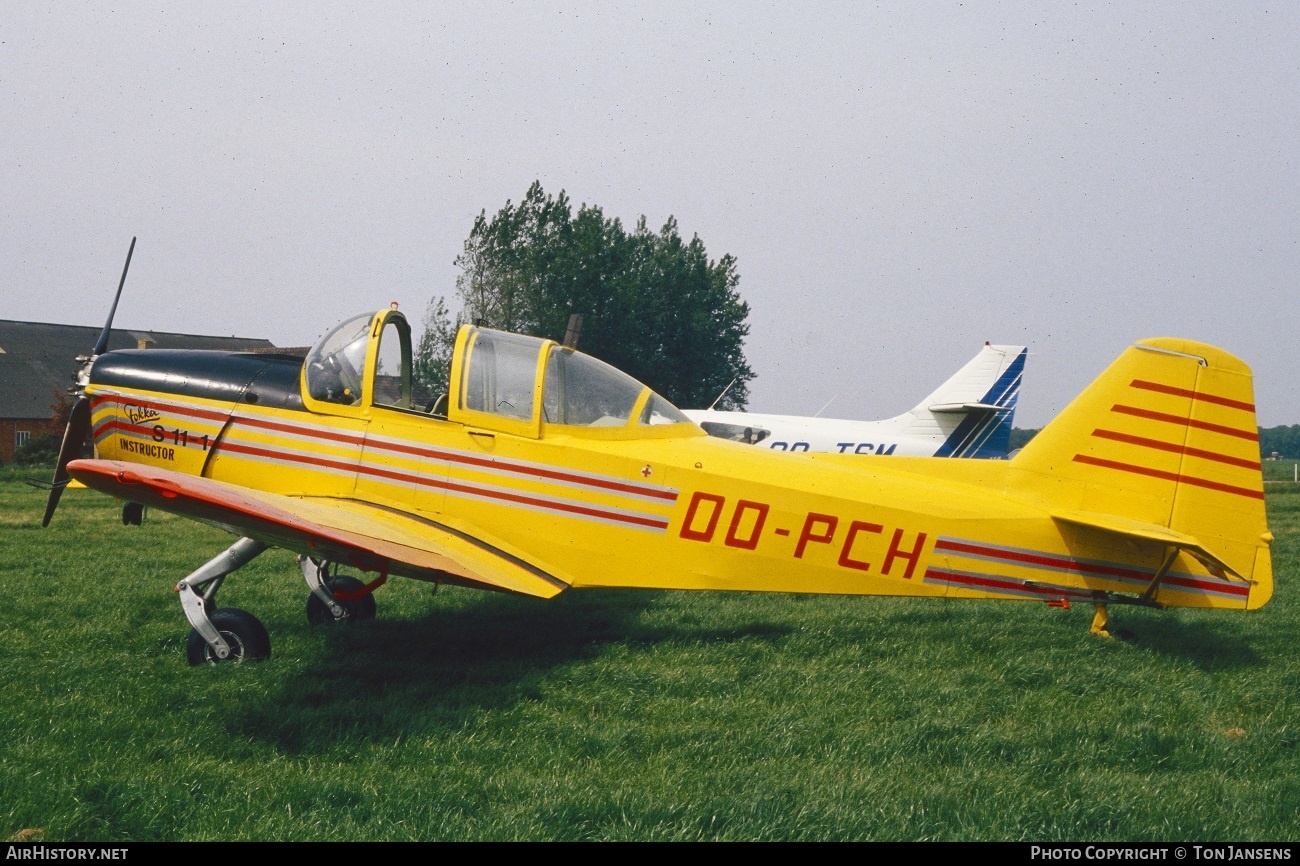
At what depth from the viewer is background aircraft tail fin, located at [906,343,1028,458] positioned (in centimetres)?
2048

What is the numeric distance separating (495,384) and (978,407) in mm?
16338

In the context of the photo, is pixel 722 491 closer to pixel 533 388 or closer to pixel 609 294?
pixel 533 388

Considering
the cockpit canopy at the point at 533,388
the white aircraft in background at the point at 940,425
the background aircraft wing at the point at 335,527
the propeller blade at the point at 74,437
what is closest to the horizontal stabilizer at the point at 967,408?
the white aircraft in background at the point at 940,425

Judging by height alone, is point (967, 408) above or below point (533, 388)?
above

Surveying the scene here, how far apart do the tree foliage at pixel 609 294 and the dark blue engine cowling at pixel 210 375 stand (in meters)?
26.7

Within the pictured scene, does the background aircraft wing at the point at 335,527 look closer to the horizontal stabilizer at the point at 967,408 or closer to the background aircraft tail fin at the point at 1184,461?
the background aircraft tail fin at the point at 1184,461

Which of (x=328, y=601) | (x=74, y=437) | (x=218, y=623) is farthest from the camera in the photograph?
(x=328, y=601)

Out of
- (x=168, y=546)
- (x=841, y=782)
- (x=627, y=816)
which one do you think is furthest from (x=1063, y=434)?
(x=168, y=546)

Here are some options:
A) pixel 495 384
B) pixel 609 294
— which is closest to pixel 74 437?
pixel 495 384

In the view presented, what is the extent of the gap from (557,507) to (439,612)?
2.16 meters

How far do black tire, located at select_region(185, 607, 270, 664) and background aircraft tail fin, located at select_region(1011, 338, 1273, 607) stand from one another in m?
5.07

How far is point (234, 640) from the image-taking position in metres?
5.76

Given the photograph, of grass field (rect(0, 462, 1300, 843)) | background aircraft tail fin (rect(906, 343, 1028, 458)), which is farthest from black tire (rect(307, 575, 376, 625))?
background aircraft tail fin (rect(906, 343, 1028, 458))

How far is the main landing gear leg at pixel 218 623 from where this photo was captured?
5664 mm
